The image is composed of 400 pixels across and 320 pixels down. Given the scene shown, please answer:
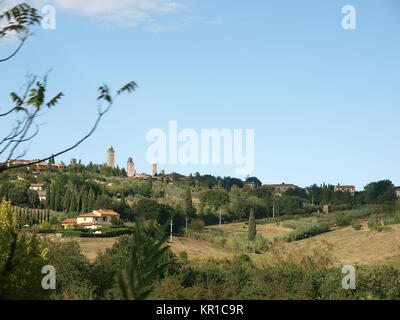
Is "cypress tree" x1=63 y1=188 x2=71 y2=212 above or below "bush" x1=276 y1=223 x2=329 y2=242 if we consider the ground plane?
above

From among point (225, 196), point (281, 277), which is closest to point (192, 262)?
point (281, 277)

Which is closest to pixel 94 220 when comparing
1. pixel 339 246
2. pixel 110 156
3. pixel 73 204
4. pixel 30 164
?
pixel 73 204

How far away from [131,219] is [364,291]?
65212 millimetres

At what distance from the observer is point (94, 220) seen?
79062 millimetres

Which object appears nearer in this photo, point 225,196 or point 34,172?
point 225,196

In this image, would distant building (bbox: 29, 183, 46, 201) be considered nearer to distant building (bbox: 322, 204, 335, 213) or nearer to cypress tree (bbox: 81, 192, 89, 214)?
cypress tree (bbox: 81, 192, 89, 214)

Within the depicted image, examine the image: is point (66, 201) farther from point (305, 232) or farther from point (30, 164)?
point (30, 164)

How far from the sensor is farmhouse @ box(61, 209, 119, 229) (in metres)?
77.2

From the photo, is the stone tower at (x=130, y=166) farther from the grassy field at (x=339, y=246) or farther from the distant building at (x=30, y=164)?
the grassy field at (x=339, y=246)

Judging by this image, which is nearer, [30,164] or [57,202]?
[30,164]

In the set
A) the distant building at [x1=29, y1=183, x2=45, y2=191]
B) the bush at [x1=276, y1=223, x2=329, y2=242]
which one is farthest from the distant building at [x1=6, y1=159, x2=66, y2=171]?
the bush at [x1=276, y1=223, x2=329, y2=242]

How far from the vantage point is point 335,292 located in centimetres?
3244
